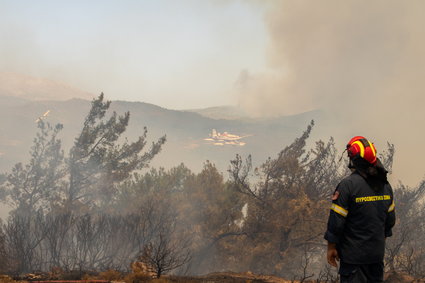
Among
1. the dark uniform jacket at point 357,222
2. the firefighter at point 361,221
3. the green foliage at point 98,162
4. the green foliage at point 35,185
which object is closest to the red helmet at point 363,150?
the firefighter at point 361,221

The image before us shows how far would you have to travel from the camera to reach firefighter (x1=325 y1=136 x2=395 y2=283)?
3531mm

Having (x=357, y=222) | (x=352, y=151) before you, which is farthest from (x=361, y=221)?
(x=352, y=151)

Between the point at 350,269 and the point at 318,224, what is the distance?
21.6 metres

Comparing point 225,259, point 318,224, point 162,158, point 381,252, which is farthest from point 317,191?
point 162,158

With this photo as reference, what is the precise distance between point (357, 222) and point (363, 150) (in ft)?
2.39

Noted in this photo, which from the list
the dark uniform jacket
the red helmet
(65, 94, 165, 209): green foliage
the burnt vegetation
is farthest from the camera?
(65, 94, 165, 209): green foliage

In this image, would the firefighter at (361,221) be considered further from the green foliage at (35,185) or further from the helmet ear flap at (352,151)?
the green foliage at (35,185)

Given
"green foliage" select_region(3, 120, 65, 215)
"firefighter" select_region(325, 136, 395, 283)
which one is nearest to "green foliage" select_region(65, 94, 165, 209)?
"green foliage" select_region(3, 120, 65, 215)

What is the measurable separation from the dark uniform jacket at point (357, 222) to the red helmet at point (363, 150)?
22 cm

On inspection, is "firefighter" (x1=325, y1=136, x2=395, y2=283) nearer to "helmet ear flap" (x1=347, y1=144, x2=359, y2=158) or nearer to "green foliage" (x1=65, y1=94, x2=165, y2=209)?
"helmet ear flap" (x1=347, y1=144, x2=359, y2=158)

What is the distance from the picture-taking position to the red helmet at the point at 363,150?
143 inches

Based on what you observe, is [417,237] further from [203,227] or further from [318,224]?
[203,227]

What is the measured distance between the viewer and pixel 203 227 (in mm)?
27625

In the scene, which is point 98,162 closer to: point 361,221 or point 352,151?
point 352,151
